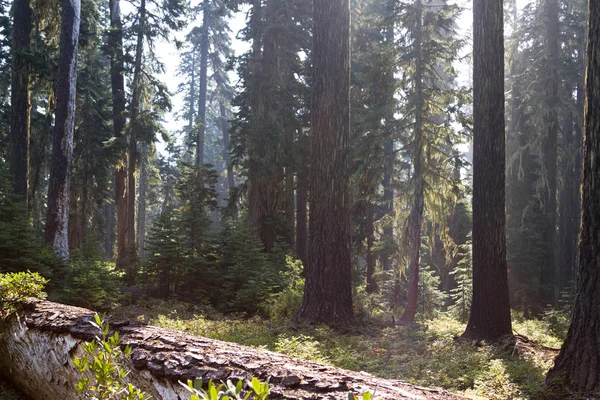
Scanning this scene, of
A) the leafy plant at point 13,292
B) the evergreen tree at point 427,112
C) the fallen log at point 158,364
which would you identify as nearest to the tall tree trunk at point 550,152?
the evergreen tree at point 427,112

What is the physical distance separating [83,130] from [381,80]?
47.4 feet

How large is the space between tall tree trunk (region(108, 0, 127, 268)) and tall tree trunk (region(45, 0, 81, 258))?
551 cm

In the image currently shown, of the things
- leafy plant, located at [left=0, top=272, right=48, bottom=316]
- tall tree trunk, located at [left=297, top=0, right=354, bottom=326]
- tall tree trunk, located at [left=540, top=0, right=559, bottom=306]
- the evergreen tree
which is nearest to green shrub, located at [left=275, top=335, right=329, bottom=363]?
tall tree trunk, located at [left=297, top=0, right=354, bottom=326]

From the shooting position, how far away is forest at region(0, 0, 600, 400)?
5418 millimetres

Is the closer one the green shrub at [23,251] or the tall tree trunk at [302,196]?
the green shrub at [23,251]

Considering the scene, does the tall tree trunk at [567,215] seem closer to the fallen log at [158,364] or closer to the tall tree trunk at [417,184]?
the tall tree trunk at [417,184]

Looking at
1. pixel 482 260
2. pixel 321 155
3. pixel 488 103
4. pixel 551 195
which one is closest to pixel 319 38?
pixel 321 155

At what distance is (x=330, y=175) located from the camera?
8.76 m

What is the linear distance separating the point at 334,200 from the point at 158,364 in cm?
A: 587

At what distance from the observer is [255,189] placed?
16.6 metres

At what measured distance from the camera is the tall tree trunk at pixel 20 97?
14.0 metres

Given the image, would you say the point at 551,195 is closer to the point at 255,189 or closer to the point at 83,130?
the point at 255,189

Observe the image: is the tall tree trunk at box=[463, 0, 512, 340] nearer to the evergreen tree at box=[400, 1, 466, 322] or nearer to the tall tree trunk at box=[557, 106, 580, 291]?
the evergreen tree at box=[400, 1, 466, 322]

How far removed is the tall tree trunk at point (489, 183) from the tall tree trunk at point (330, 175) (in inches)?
94.1
